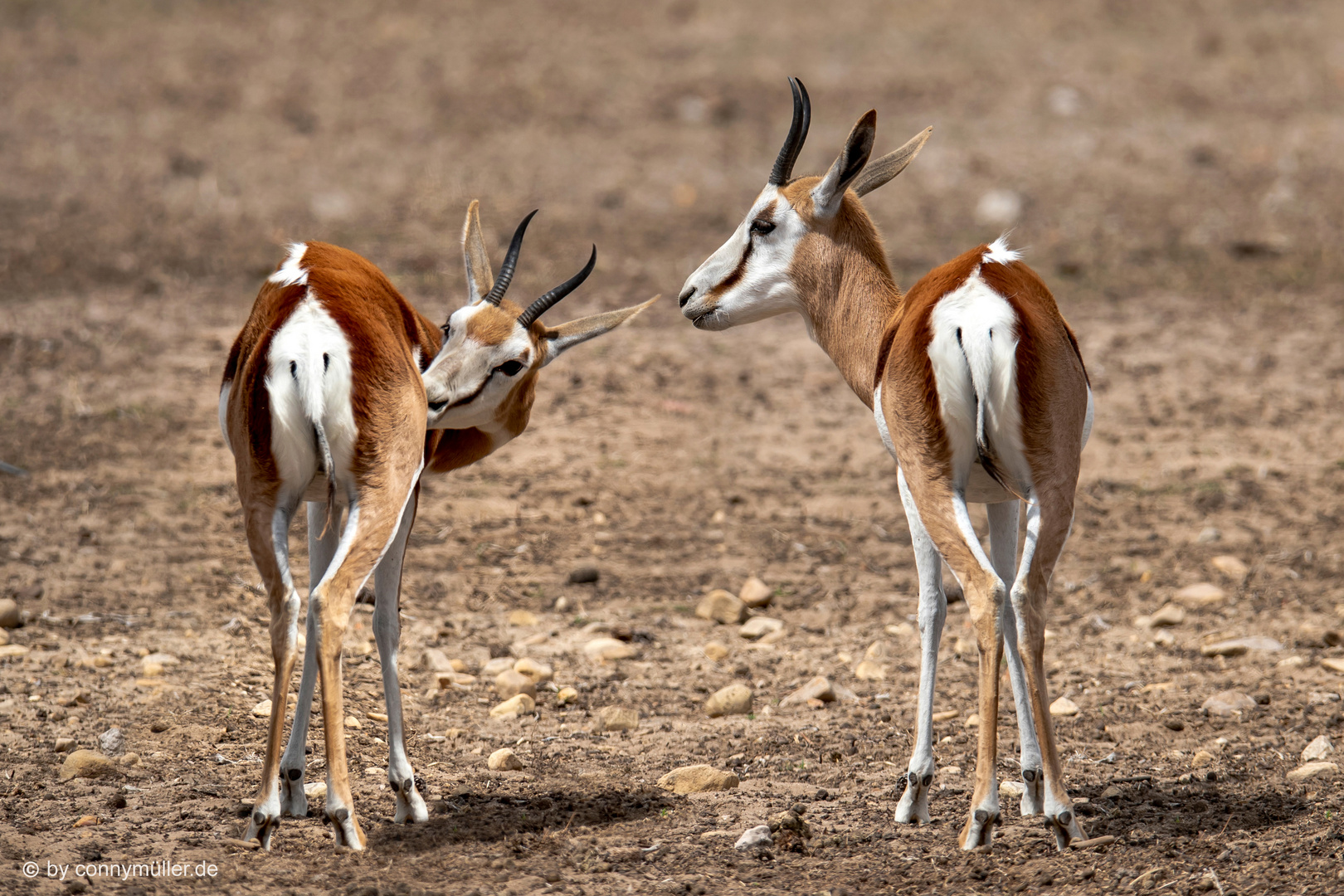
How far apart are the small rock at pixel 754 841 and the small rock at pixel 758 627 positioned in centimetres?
254

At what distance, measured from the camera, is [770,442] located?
9.46 metres

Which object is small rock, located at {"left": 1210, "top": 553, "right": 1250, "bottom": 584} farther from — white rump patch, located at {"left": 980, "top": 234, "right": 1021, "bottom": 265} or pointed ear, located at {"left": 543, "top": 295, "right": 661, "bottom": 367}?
pointed ear, located at {"left": 543, "top": 295, "right": 661, "bottom": 367}

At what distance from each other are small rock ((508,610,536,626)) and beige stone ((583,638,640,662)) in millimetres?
458

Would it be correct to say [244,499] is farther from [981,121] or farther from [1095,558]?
[981,121]

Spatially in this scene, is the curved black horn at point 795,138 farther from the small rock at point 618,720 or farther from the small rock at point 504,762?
the small rock at point 504,762

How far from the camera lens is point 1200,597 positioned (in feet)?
24.3

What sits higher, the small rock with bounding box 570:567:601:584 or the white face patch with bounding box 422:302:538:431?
the white face patch with bounding box 422:302:538:431

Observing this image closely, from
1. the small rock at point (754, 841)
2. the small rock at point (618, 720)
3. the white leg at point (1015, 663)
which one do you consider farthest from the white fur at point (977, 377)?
the small rock at point (618, 720)

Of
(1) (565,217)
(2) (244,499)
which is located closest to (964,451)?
(2) (244,499)

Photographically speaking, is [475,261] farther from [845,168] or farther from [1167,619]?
[1167,619]

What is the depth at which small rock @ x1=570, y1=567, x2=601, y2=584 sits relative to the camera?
7785 millimetres

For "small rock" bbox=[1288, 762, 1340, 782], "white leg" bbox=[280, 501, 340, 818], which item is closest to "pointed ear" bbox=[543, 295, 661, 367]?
"white leg" bbox=[280, 501, 340, 818]

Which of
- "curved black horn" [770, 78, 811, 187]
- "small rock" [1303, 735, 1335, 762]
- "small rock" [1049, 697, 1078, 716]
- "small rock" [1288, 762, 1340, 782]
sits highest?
"curved black horn" [770, 78, 811, 187]

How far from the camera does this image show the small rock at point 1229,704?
6020 millimetres
